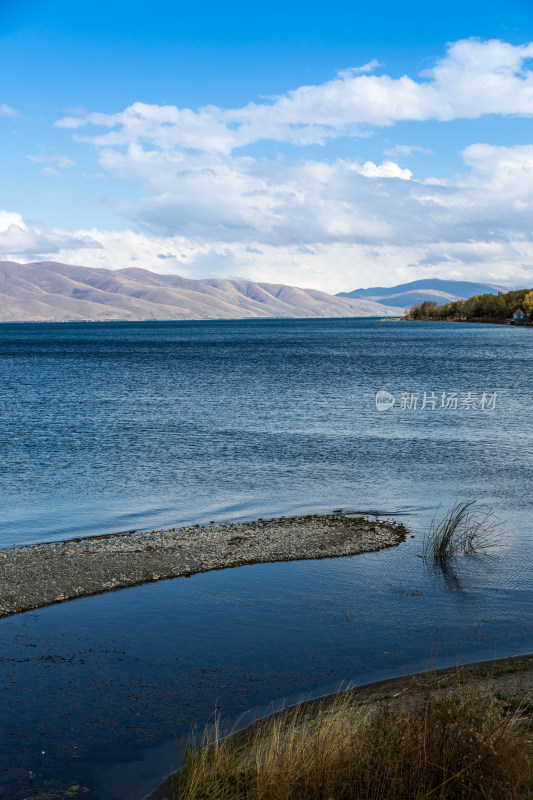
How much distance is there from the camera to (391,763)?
8.23 m

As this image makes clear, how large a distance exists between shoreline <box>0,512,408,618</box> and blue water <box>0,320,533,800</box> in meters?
0.57

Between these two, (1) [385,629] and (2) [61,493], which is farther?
(2) [61,493]

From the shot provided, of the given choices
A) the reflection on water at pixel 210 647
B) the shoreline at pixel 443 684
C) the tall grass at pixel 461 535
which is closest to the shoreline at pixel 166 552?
the reflection on water at pixel 210 647

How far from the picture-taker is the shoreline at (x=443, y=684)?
11.6 metres

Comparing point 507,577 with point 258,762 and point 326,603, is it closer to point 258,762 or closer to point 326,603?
point 326,603

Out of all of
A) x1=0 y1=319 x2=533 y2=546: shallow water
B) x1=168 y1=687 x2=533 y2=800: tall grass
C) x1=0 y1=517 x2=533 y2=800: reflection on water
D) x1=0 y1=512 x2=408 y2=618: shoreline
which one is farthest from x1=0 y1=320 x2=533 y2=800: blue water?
x1=168 y1=687 x2=533 y2=800: tall grass

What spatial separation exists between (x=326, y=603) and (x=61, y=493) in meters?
15.8

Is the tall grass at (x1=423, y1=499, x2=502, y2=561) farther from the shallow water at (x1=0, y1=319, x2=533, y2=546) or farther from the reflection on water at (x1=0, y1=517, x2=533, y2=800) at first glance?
the shallow water at (x1=0, y1=319, x2=533, y2=546)

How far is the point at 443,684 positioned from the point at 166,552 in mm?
10291

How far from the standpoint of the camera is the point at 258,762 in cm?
872

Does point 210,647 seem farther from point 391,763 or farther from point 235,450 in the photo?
point 235,450

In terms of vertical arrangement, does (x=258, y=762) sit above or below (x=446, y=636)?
above

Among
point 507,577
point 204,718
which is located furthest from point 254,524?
point 204,718

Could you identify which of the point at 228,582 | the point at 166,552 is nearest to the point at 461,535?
the point at 228,582
